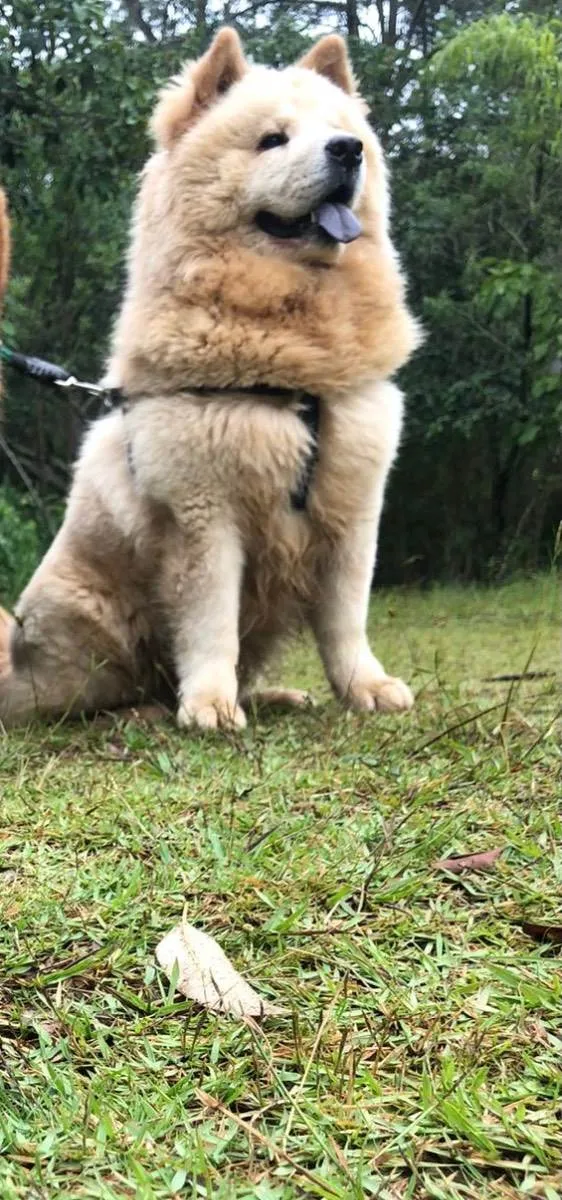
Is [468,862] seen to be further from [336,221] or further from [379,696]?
[336,221]

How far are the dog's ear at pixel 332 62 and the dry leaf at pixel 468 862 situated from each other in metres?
2.69

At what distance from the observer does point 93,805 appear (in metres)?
1.87

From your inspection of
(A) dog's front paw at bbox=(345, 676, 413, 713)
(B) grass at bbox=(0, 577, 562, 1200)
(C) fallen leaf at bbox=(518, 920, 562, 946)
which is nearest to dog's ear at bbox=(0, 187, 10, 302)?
(B) grass at bbox=(0, 577, 562, 1200)

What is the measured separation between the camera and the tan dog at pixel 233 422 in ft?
9.32

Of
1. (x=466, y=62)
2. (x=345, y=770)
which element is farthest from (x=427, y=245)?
(x=345, y=770)

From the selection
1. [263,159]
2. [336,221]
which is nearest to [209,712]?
[336,221]

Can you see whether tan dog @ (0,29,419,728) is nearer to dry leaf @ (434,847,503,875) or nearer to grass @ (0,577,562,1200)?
grass @ (0,577,562,1200)

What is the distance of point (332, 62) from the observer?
330cm

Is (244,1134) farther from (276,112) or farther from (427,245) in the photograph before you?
(427,245)

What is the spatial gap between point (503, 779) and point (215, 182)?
1.98 meters

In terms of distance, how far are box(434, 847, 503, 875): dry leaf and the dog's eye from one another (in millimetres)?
2274

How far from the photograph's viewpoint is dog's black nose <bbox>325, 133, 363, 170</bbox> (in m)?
2.89

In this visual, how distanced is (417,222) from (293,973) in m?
8.46

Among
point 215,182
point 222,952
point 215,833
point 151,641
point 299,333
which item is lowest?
point 151,641
